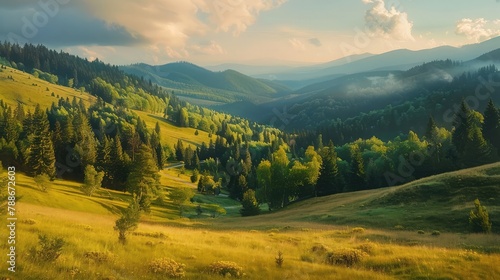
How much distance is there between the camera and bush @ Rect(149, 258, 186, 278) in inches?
664

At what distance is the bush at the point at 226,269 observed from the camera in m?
17.8

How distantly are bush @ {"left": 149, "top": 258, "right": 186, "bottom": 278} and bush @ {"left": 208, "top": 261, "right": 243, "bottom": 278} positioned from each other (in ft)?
5.55

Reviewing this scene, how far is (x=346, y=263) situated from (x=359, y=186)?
82912 millimetres

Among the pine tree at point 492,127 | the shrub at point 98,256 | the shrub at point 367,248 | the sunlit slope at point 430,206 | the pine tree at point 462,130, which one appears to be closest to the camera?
the shrub at point 98,256

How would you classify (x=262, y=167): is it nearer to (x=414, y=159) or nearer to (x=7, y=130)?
(x=414, y=159)

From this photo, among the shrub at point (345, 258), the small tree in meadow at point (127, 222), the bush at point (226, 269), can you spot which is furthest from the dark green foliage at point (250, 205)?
the bush at point (226, 269)

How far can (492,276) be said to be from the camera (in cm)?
1784

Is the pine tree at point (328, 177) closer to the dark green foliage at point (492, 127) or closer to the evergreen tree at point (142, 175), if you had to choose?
the dark green foliage at point (492, 127)

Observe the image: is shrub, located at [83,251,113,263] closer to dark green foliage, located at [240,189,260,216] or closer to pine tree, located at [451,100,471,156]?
dark green foliage, located at [240,189,260,216]

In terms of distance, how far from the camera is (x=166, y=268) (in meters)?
17.2

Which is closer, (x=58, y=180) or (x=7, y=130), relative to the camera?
(x=58, y=180)

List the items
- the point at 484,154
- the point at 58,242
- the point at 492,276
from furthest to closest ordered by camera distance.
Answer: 1. the point at 484,154
2. the point at 492,276
3. the point at 58,242

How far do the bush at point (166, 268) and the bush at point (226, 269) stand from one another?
5.55ft

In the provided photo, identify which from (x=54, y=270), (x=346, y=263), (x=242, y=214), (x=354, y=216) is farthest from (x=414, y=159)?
(x=54, y=270)
